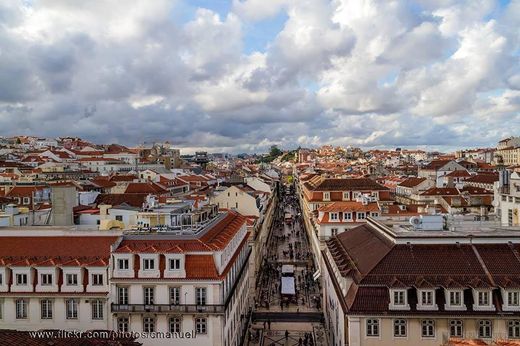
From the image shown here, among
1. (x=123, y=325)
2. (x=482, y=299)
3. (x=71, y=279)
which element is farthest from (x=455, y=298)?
(x=71, y=279)

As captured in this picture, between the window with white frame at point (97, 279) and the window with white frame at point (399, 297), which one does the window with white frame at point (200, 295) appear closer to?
the window with white frame at point (97, 279)

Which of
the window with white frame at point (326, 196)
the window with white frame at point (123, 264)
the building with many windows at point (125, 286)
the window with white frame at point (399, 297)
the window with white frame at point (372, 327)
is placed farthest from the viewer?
the window with white frame at point (326, 196)

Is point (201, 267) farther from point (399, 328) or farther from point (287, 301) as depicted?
point (287, 301)

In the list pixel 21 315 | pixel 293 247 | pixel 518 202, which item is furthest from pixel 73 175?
pixel 518 202

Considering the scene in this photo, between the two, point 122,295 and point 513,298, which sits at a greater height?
point 513,298

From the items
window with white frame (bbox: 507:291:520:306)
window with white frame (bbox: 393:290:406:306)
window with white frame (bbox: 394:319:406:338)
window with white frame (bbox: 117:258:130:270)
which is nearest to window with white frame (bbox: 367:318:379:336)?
window with white frame (bbox: 394:319:406:338)

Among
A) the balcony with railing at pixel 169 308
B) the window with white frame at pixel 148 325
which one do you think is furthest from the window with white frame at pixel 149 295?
the window with white frame at pixel 148 325

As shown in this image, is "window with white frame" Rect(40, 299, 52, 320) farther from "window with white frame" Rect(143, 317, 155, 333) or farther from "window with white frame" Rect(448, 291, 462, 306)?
"window with white frame" Rect(448, 291, 462, 306)
